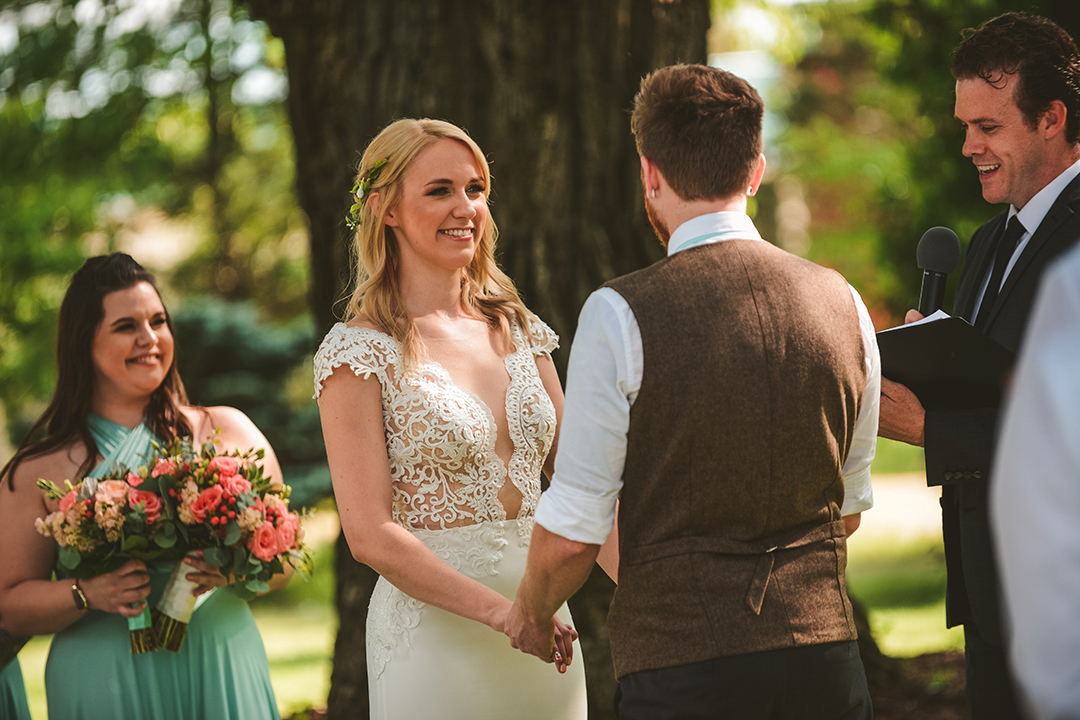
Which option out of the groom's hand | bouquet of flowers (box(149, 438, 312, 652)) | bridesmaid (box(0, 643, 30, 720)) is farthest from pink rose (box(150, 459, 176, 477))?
the groom's hand

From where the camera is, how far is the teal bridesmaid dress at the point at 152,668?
3.42m

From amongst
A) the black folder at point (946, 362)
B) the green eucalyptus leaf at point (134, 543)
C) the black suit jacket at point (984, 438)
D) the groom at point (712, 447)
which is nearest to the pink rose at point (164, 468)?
the green eucalyptus leaf at point (134, 543)

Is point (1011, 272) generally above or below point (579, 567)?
above

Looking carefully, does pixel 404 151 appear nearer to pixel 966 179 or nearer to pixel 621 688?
pixel 621 688

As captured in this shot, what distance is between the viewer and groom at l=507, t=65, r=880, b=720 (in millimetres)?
2115

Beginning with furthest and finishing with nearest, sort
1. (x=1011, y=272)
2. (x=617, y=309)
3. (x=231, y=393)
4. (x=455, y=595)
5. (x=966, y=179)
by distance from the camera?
(x=231, y=393) → (x=966, y=179) → (x=1011, y=272) → (x=455, y=595) → (x=617, y=309)

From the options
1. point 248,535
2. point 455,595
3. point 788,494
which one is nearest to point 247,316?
point 248,535

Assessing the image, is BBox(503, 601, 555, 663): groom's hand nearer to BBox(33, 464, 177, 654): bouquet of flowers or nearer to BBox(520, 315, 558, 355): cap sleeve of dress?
BBox(520, 315, 558, 355): cap sleeve of dress

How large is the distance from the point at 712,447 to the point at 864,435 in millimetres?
540

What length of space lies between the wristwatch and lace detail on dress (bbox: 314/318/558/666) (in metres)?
1.09

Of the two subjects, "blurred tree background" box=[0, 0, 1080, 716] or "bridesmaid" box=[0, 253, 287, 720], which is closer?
"bridesmaid" box=[0, 253, 287, 720]

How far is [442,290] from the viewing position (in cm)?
332

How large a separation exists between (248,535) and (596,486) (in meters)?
1.73

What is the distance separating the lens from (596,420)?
2125mm
